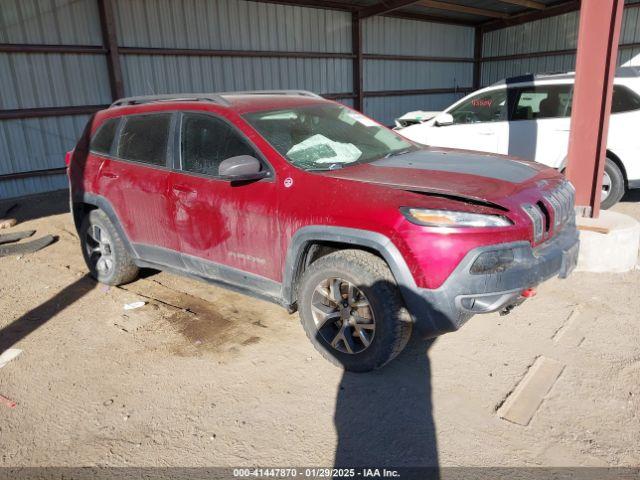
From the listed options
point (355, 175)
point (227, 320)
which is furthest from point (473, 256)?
point (227, 320)

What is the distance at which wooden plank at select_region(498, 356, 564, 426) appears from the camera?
114 inches

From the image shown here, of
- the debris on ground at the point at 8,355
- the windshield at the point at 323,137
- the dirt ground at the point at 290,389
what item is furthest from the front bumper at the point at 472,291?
the debris on ground at the point at 8,355

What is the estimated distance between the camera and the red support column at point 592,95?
4863 mm

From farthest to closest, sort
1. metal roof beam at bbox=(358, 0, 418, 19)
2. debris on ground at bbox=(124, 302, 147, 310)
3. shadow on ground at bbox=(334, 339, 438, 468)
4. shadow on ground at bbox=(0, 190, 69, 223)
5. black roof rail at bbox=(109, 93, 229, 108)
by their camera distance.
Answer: metal roof beam at bbox=(358, 0, 418, 19) < shadow on ground at bbox=(0, 190, 69, 223) < debris on ground at bbox=(124, 302, 147, 310) < black roof rail at bbox=(109, 93, 229, 108) < shadow on ground at bbox=(334, 339, 438, 468)

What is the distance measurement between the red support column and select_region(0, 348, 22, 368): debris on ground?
537cm

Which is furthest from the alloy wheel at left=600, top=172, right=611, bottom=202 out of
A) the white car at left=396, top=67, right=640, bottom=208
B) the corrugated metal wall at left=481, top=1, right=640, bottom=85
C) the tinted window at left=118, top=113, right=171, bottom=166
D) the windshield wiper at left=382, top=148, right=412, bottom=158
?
the corrugated metal wall at left=481, top=1, right=640, bottom=85

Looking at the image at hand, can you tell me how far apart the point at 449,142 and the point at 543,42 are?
12.3 metres

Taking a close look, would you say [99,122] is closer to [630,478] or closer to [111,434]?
[111,434]

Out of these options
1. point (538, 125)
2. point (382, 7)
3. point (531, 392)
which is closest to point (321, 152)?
point (531, 392)

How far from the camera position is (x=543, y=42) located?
1742 cm

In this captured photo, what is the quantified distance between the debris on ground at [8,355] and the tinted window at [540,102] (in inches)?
272

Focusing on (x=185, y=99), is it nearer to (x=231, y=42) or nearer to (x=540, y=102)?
(x=540, y=102)

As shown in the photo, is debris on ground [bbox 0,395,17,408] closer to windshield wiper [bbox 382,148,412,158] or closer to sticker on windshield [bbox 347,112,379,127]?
windshield wiper [bbox 382,148,412,158]

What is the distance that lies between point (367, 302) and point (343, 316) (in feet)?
0.76
